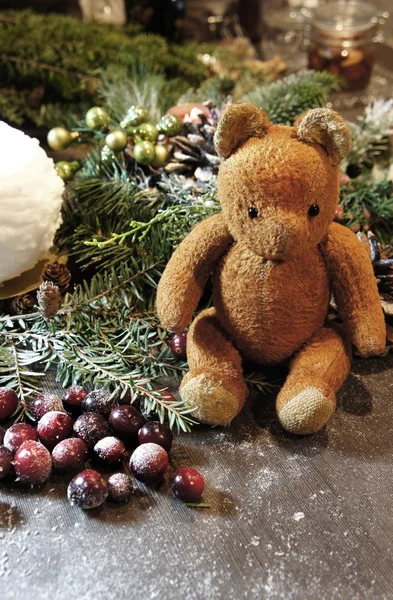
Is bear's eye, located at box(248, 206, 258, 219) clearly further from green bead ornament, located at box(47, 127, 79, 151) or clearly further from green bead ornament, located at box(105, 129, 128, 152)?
green bead ornament, located at box(47, 127, 79, 151)

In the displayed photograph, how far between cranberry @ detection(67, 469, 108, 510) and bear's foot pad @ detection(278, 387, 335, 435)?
0.19 metres

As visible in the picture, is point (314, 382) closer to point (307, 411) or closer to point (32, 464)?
point (307, 411)

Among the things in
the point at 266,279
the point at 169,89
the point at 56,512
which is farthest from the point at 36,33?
the point at 56,512

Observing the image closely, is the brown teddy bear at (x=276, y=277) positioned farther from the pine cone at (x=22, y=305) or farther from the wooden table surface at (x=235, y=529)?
the pine cone at (x=22, y=305)

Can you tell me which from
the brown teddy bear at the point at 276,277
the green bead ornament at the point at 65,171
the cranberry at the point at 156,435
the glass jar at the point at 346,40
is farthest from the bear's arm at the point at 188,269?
the glass jar at the point at 346,40

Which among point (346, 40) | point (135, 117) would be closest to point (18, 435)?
point (135, 117)

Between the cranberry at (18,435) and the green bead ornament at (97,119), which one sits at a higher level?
the green bead ornament at (97,119)

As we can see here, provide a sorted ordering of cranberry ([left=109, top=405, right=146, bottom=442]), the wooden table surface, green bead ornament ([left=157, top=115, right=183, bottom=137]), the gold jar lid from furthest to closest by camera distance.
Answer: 1. the gold jar lid
2. green bead ornament ([left=157, top=115, right=183, bottom=137])
3. cranberry ([left=109, top=405, right=146, bottom=442])
4. the wooden table surface

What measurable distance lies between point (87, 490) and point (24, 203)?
12.7 inches

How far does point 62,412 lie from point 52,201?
0.84 ft

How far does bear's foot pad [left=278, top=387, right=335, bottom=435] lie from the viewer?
0.61m

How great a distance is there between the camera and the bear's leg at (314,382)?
2.00ft

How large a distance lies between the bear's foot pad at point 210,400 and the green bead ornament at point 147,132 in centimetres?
35

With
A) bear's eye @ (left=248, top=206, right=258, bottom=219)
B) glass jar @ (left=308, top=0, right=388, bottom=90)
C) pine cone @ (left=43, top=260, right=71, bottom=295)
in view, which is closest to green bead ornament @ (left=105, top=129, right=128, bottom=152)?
pine cone @ (left=43, top=260, right=71, bottom=295)
